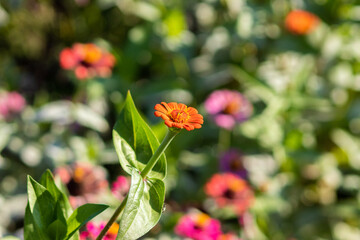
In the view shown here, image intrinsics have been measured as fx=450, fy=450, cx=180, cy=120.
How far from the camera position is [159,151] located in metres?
0.46

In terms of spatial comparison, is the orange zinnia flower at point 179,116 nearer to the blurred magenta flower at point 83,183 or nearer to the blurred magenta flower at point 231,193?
the blurred magenta flower at point 83,183

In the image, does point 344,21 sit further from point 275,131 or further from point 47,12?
point 47,12

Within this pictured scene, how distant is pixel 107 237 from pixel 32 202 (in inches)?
5.0

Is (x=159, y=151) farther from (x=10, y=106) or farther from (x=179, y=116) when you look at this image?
(x=10, y=106)

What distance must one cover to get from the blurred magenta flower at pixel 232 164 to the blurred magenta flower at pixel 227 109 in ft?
0.29

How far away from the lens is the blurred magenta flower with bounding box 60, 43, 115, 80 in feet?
3.96

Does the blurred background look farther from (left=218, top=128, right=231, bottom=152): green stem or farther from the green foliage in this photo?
A: the green foliage

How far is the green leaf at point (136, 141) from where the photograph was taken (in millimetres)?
504

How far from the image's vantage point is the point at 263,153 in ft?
4.60

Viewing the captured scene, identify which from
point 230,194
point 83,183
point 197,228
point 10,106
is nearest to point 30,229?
point 197,228

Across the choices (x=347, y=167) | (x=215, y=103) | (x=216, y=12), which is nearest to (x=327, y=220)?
(x=347, y=167)

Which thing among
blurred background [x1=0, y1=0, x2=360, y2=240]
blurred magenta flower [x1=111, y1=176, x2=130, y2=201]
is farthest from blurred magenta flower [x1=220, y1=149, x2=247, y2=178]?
blurred magenta flower [x1=111, y1=176, x2=130, y2=201]

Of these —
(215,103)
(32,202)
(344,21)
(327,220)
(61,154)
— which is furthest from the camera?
(344,21)

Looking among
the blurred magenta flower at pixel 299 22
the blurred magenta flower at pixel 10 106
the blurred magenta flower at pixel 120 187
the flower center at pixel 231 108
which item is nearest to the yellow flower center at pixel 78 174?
the blurred magenta flower at pixel 120 187
